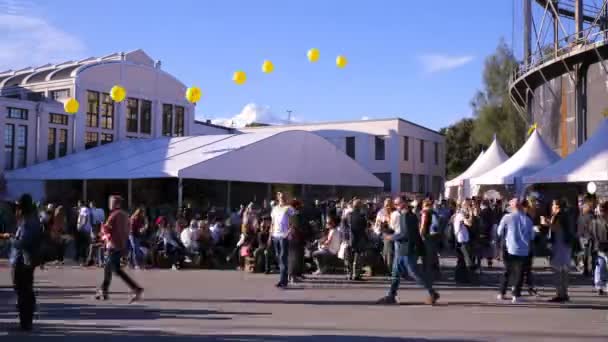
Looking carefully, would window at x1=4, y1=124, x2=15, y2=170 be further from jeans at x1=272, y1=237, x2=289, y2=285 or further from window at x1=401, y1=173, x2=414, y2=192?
window at x1=401, y1=173, x2=414, y2=192

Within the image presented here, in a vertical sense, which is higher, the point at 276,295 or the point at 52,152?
the point at 52,152

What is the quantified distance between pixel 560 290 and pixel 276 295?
15.0 ft

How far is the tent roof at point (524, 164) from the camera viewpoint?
2542cm

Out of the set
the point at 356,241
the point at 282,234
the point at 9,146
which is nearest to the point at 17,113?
the point at 9,146

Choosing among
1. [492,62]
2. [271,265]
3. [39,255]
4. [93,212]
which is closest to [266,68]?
[93,212]

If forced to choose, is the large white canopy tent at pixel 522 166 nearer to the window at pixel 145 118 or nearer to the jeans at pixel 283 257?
the jeans at pixel 283 257

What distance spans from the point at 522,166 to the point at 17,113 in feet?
76.3

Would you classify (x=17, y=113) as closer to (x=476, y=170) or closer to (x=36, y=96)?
(x=36, y=96)

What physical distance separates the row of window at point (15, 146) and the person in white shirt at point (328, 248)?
2308 centimetres

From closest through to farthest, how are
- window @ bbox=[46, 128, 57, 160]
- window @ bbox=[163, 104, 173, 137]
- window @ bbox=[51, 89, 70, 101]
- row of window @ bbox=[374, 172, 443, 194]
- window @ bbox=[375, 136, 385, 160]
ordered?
window @ bbox=[46, 128, 57, 160]
window @ bbox=[51, 89, 70, 101]
window @ bbox=[163, 104, 173, 137]
window @ bbox=[375, 136, 385, 160]
row of window @ bbox=[374, 172, 443, 194]

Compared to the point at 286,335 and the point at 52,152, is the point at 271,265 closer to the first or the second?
the point at 286,335

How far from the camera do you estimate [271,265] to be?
16422 mm

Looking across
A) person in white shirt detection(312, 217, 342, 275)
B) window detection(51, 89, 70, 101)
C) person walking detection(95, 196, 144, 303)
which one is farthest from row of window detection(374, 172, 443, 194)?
person walking detection(95, 196, 144, 303)

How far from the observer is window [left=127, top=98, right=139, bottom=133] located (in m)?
40.3
